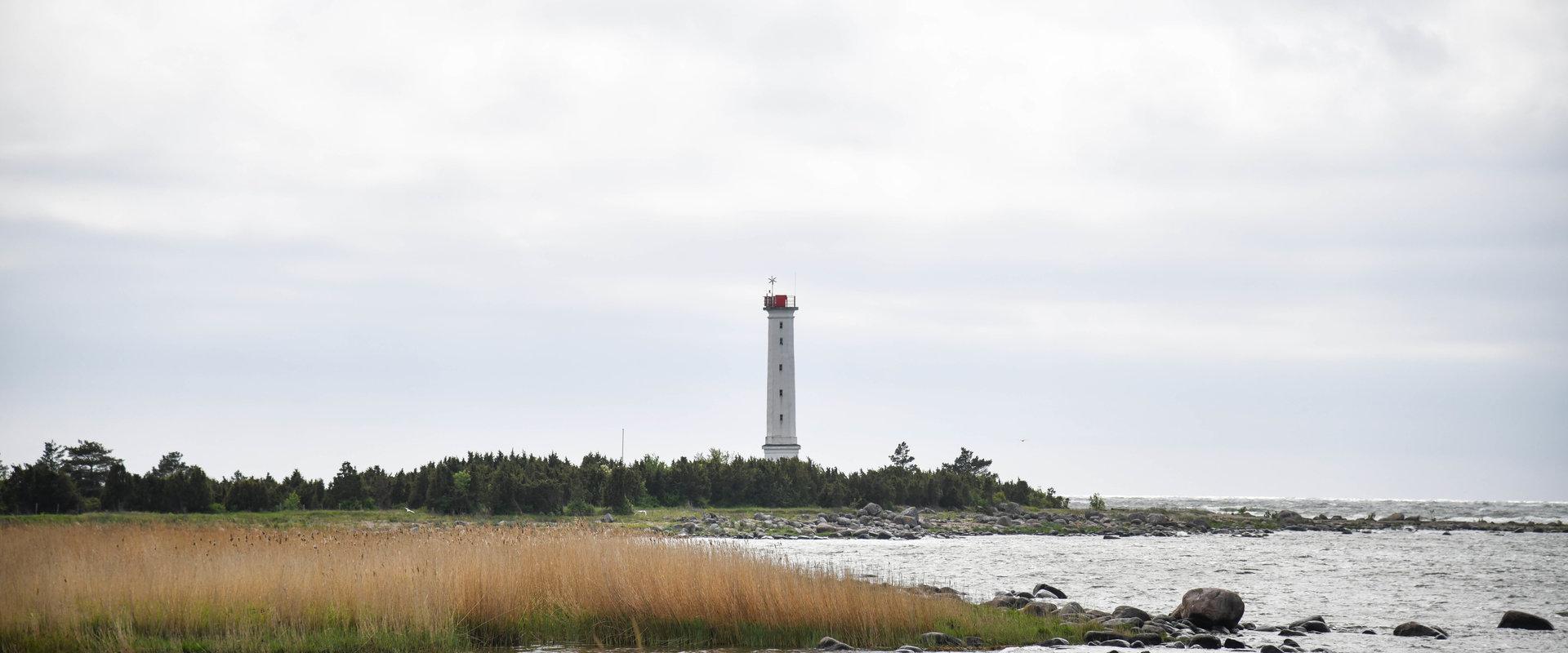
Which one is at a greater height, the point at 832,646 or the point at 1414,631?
the point at 832,646

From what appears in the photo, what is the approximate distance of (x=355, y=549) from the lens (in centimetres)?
2017

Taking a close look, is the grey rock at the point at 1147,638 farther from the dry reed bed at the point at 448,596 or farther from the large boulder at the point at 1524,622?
the large boulder at the point at 1524,622

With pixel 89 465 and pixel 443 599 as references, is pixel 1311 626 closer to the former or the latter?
pixel 443 599

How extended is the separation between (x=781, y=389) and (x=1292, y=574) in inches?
1534

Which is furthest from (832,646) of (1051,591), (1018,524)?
(1018,524)

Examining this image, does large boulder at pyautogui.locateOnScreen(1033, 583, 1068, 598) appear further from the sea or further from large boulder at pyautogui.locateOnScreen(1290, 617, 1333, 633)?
large boulder at pyautogui.locateOnScreen(1290, 617, 1333, 633)

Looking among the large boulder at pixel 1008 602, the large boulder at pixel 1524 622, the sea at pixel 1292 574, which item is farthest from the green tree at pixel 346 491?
the large boulder at pixel 1524 622

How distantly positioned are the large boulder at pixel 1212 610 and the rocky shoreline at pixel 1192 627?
15mm

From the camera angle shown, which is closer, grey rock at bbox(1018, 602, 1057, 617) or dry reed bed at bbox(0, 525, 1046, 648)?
dry reed bed at bbox(0, 525, 1046, 648)

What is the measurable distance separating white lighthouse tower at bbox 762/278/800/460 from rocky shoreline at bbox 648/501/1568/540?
10856 mm

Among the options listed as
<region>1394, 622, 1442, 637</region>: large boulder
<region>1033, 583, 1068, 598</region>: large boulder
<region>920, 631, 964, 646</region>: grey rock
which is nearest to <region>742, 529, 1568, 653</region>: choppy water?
<region>1394, 622, 1442, 637</region>: large boulder

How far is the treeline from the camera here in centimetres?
4303

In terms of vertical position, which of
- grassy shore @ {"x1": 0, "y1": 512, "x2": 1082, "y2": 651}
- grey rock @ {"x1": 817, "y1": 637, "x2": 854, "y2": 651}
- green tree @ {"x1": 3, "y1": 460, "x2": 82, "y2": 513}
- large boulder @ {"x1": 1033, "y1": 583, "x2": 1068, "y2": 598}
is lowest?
grey rock @ {"x1": 817, "y1": 637, "x2": 854, "y2": 651}

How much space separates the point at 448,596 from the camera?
57.2 feet
